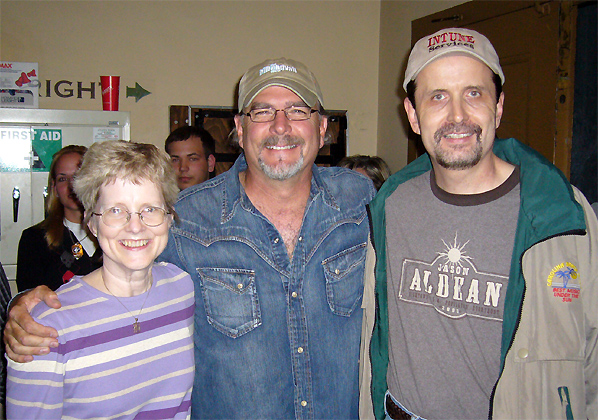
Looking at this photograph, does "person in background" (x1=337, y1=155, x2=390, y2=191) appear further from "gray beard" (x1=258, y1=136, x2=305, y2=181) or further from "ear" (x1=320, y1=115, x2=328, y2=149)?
"gray beard" (x1=258, y1=136, x2=305, y2=181)

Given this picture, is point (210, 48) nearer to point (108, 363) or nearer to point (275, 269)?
point (275, 269)

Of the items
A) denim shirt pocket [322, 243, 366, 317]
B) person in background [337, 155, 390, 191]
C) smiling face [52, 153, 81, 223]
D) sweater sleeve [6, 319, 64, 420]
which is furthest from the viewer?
person in background [337, 155, 390, 191]

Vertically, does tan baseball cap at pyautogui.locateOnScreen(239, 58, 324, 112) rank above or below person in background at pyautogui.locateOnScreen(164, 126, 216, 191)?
above

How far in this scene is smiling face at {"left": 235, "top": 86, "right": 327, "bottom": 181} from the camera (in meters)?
1.62

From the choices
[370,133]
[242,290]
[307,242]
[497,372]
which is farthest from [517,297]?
[370,133]

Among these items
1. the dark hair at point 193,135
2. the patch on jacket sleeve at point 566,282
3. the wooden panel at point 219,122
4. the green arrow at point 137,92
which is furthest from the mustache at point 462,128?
the green arrow at point 137,92

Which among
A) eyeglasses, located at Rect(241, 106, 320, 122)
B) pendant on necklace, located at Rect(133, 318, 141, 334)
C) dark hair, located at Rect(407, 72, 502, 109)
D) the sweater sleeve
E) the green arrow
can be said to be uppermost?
the green arrow

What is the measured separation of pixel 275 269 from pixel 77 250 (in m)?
1.38

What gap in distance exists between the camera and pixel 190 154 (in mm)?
3141

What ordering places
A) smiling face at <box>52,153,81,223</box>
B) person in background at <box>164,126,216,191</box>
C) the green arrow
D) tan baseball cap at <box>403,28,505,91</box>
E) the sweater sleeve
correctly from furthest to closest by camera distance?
the green arrow, person in background at <box>164,126,216,191</box>, smiling face at <box>52,153,81,223</box>, tan baseball cap at <box>403,28,505,91</box>, the sweater sleeve

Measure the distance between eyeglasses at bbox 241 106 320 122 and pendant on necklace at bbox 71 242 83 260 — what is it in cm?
133

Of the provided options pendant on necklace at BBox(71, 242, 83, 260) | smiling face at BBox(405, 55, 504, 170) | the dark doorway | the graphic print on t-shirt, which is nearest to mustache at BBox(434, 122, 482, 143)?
smiling face at BBox(405, 55, 504, 170)

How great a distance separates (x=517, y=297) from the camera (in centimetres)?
128

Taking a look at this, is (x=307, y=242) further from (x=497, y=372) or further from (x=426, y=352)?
(x=497, y=372)
